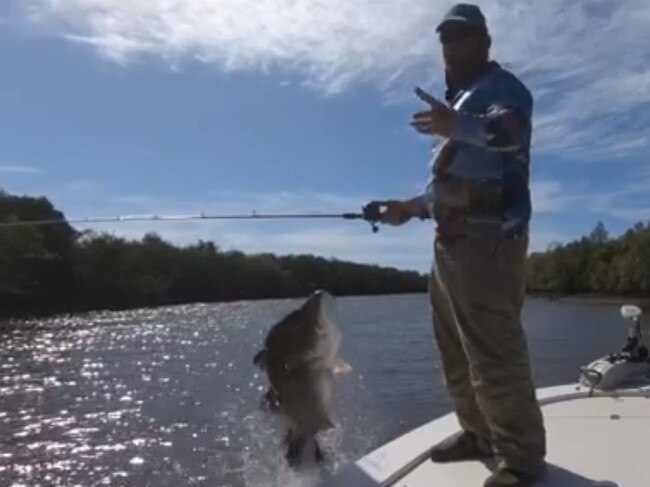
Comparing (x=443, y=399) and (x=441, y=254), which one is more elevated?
(x=441, y=254)

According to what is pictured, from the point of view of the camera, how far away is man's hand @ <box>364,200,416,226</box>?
4.85m

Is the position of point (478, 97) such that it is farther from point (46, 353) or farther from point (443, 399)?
point (46, 353)

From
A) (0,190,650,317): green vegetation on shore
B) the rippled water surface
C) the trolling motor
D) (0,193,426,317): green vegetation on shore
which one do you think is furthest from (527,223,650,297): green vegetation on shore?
the trolling motor

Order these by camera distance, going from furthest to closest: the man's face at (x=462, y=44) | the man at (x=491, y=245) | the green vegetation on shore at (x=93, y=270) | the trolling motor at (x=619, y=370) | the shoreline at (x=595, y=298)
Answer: the shoreline at (x=595, y=298)
the green vegetation on shore at (x=93, y=270)
the trolling motor at (x=619, y=370)
the man's face at (x=462, y=44)
the man at (x=491, y=245)

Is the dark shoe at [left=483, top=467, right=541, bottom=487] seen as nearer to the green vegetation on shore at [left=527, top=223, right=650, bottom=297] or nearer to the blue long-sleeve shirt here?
the blue long-sleeve shirt

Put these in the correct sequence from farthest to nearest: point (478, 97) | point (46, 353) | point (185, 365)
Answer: point (46, 353) < point (185, 365) < point (478, 97)

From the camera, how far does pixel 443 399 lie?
67.4ft

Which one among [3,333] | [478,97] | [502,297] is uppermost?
[478,97]

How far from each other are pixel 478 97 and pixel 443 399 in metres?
16.8

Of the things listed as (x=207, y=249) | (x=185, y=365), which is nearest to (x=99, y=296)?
(x=207, y=249)

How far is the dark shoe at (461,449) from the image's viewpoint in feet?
16.5

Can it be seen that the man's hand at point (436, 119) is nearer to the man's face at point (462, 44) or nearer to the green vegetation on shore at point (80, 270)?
the man's face at point (462, 44)

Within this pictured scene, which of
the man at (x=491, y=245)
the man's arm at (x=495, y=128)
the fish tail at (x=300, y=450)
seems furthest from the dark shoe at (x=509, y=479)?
the man's arm at (x=495, y=128)

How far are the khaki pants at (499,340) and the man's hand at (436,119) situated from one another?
629 mm
